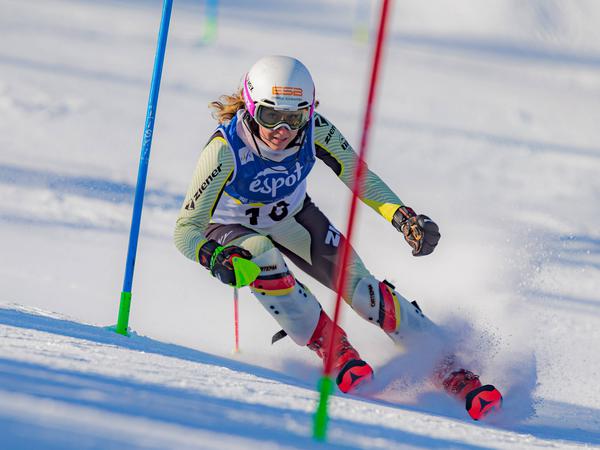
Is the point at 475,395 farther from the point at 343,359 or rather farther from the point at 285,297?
the point at 285,297

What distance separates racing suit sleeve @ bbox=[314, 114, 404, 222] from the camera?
481cm

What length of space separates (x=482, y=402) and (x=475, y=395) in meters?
0.04

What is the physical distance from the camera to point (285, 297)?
14.7ft

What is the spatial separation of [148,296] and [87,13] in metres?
11.4

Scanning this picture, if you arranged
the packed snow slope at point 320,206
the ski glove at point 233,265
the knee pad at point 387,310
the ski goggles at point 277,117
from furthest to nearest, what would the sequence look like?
the knee pad at point 387,310 → the ski goggles at point 277,117 → the ski glove at point 233,265 → the packed snow slope at point 320,206

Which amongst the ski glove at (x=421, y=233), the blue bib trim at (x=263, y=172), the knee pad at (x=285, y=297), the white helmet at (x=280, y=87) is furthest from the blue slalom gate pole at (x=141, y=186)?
the ski glove at (x=421, y=233)

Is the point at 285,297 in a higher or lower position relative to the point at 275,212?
lower

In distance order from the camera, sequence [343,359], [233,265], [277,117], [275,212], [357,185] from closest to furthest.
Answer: [357,185]
[233,265]
[277,117]
[343,359]
[275,212]

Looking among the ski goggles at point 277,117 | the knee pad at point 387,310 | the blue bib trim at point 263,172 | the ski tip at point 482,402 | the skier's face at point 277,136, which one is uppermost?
the ski goggles at point 277,117

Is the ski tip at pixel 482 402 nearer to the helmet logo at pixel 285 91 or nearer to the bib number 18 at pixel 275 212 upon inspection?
the bib number 18 at pixel 275 212

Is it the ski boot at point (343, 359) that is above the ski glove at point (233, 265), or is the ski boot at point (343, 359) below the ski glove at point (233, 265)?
below

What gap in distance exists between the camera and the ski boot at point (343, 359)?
169 inches

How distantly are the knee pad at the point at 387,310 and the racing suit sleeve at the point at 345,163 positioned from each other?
0.39 meters

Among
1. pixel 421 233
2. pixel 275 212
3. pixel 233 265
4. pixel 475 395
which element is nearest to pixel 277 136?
pixel 275 212
